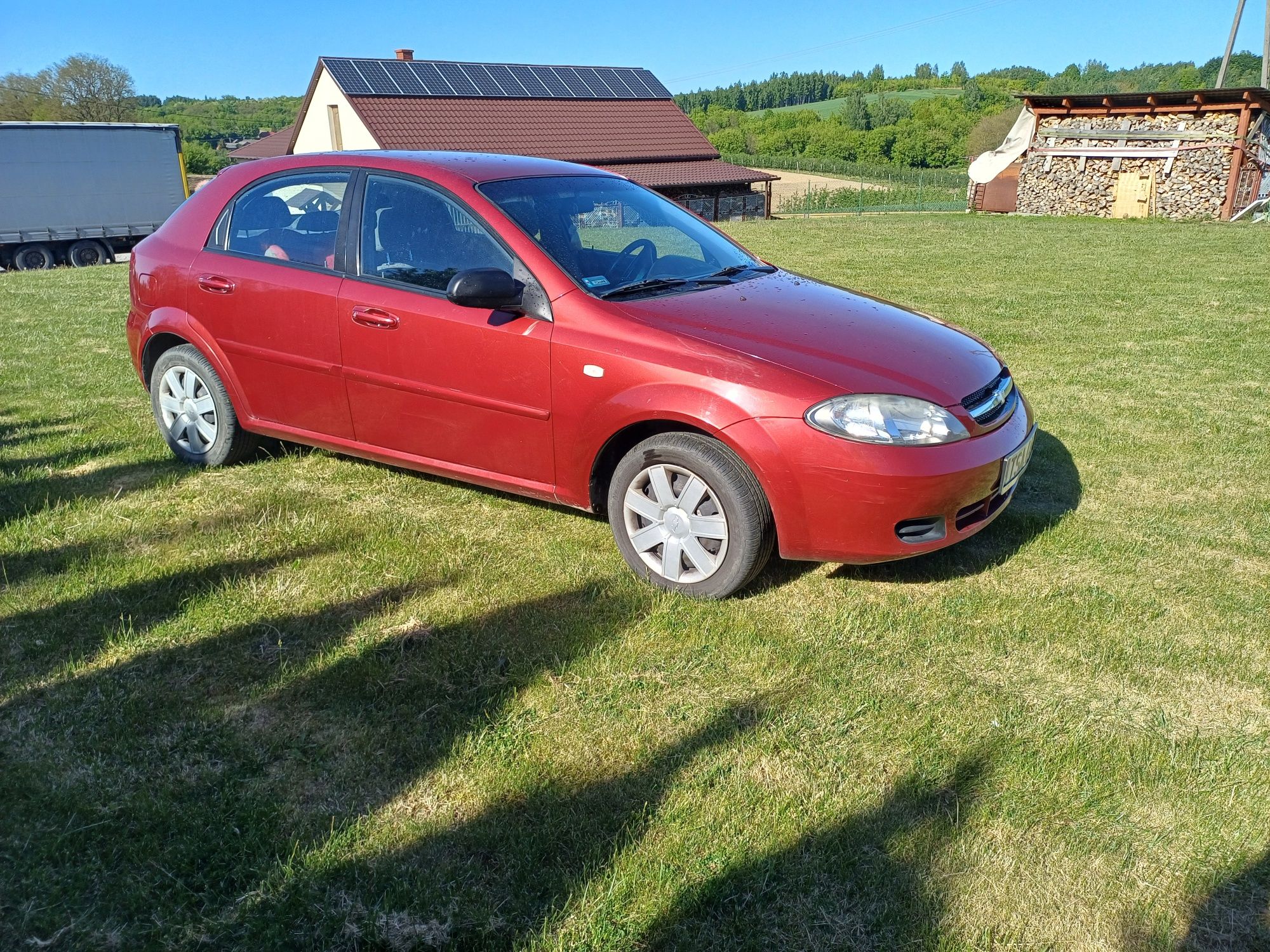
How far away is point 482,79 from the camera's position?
39.2m

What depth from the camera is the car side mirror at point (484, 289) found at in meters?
4.08

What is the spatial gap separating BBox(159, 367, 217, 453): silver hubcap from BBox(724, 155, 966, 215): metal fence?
110 ft

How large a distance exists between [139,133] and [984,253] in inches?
1012

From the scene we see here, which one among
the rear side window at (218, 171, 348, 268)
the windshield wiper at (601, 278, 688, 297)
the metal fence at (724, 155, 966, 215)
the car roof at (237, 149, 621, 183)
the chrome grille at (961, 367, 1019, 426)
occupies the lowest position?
the metal fence at (724, 155, 966, 215)

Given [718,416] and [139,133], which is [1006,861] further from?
[139,133]

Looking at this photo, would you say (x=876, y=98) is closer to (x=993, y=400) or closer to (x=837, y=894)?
(x=993, y=400)

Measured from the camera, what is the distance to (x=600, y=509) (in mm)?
4430

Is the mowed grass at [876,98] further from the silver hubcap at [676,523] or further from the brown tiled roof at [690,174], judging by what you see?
the silver hubcap at [676,523]

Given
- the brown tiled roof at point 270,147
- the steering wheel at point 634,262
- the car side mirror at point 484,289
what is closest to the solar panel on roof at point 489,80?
the brown tiled roof at point 270,147

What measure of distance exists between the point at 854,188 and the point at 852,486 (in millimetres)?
55967

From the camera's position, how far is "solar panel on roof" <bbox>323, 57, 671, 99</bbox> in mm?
36594

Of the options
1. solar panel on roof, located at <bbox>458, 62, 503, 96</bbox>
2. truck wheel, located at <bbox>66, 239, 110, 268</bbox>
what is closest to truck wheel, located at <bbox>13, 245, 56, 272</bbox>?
truck wheel, located at <bbox>66, 239, 110, 268</bbox>

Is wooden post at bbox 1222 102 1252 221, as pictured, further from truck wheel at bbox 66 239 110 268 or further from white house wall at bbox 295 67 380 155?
truck wheel at bbox 66 239 110 268

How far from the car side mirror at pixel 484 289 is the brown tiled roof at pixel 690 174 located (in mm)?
34352
